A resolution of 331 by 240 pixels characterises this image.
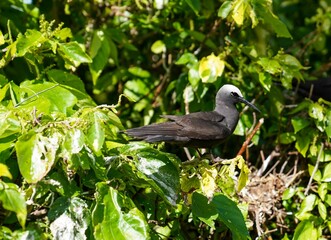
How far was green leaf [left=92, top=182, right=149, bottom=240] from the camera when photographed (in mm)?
2271

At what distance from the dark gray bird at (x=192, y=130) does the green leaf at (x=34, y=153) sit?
1.98 feet

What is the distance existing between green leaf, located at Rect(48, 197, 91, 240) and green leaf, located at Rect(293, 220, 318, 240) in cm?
136

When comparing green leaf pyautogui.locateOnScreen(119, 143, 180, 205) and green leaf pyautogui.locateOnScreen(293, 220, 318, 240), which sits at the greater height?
green leaf pyautogui.locateOnScreen(119, 143, 180, 205)

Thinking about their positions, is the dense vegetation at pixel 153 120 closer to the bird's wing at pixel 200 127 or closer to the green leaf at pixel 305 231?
the green leaf at pixel 305 231

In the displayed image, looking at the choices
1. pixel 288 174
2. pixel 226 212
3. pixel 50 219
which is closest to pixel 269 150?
pixel 288 174

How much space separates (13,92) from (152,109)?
1524 mm

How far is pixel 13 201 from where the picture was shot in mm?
2057

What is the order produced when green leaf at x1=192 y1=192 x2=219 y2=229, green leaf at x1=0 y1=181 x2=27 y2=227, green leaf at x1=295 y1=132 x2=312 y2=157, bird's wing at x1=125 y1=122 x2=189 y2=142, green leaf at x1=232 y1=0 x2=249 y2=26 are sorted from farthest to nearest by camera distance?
green leaf at x1=295 y1=132 x2=312 y2=157 → green leaf at x1=232 y1=0 x2=249 y2=26 → bird's wing at x1=125 y1=122 x2=189 y2=142 → green leaf at x1=192 y1=192 x2=219 y2=229 → green leaf at x1=0 y1=181 x2=27 y2=227

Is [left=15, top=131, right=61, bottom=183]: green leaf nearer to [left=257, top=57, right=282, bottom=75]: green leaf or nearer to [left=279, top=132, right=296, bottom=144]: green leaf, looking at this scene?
[left=257, top=57, right=282, bottom=75]: green leaf

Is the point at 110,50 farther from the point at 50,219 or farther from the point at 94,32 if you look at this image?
the point at 50,219

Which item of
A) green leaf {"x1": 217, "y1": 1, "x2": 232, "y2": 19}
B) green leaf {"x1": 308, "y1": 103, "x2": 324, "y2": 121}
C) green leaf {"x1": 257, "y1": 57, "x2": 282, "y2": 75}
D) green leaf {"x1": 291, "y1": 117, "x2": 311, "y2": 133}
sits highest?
green leaf {"x1": 217, "y1": 1, "x2": 232, "y2": 19}

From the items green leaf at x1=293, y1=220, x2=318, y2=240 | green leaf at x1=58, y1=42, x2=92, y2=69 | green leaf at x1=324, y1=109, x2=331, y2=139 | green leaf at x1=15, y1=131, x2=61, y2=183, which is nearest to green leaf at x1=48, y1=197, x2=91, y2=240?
green leaf at x1=15, y1=131, x2=61, y2=183

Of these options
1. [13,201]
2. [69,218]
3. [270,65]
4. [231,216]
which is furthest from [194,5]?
[13,201]

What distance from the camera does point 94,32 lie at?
3.94m
